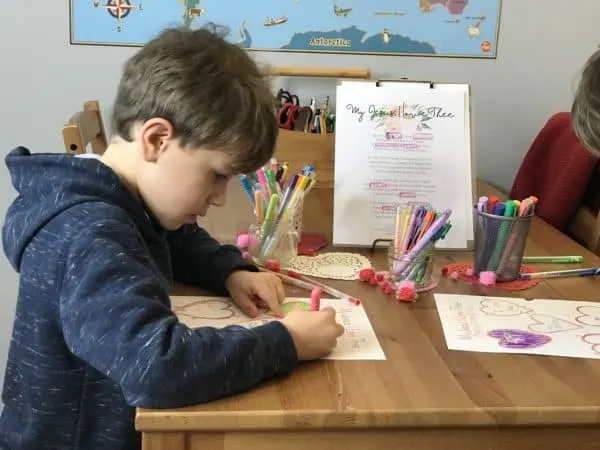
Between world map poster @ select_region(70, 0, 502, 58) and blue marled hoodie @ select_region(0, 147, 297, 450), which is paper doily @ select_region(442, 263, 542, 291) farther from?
world map poster @ select_region(70, 0, 502, 58)

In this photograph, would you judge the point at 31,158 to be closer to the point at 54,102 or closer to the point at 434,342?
the point at 434,342

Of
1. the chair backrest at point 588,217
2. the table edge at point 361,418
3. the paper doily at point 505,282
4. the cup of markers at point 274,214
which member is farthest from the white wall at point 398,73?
the table edge at point 361,418

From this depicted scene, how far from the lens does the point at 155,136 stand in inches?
36.0

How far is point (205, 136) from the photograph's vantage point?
0.90 metres

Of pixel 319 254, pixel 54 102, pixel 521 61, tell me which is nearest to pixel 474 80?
pixel 521 61

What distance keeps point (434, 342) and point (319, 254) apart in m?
0.38

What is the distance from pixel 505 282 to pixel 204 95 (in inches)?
22.9

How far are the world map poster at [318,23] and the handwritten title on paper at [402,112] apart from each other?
532 mm

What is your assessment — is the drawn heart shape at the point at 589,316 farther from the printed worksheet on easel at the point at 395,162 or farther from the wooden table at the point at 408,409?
the printed worksheet on easel at the point at 395,162

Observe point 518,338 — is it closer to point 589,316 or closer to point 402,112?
point 589,316

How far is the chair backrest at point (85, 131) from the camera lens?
1.39 meters

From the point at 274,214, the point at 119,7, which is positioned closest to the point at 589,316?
the point at 274,214

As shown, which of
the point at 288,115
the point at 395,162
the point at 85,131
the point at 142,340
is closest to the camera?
the point at 142,340

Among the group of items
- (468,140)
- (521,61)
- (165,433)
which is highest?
(521,61)
